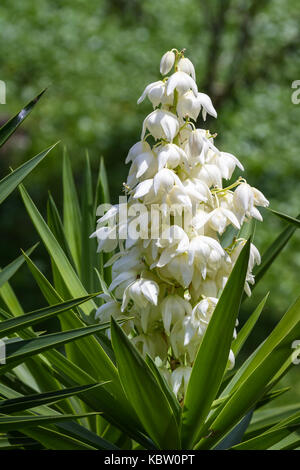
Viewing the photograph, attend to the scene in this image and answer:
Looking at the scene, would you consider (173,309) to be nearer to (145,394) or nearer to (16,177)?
(145,394)

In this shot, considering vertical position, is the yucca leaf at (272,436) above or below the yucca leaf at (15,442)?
below

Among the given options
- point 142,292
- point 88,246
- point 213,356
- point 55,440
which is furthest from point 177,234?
point 88,246

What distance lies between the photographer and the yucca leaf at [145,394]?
118 centimetres

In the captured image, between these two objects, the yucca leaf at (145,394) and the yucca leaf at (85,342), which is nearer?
the yucca leaf at (145,394)

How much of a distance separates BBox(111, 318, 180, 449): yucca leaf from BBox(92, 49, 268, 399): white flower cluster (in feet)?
0.24

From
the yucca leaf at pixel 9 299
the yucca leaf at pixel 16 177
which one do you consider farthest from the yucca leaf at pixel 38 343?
the yucca leaf at pixel 9 299

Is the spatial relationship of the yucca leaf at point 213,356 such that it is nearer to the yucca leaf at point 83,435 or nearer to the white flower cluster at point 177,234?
the white flower cluster at point 177,234

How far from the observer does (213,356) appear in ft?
4.11

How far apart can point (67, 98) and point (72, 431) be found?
14.3 ft

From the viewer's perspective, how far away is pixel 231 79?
513cm

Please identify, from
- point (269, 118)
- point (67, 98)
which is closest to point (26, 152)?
point (67, 98)

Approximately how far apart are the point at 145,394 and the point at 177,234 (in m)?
0.31

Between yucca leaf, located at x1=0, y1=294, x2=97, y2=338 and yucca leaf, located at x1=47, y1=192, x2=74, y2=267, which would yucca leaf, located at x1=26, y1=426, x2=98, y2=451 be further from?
yucca leaf, located at x1=47, y1=192, x2=74, y2=267

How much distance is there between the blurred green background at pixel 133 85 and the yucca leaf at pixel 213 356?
2.18 meters
